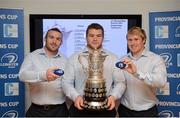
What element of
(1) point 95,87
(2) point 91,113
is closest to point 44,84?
(2) point 91,113

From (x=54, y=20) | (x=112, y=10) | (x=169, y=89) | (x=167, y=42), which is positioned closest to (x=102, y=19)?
(x=112, y=10)

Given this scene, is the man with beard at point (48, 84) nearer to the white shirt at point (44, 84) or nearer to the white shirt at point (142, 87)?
the white shirt at point (44, 84)

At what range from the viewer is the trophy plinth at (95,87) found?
2.38m

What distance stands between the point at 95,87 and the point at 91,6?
1.50 metres

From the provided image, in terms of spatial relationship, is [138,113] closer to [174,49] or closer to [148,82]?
[148,82]

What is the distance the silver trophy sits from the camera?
238 cm

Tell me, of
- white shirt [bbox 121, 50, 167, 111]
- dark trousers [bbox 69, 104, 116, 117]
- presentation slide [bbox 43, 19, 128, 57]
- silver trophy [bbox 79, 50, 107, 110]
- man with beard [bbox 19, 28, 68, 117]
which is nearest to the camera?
silver trophy [bbox 79, 50, 107, 110]

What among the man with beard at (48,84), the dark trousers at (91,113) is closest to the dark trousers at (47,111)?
the man with beard at (48,84)

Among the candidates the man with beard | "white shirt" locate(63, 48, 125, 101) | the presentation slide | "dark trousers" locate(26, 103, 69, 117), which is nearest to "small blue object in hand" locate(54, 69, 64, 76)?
"white shirt" locate(63, 48, 125, 101)

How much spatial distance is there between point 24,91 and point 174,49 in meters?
1.67

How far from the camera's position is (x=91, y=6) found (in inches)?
144

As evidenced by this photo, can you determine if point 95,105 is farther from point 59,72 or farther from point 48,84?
point 48,84

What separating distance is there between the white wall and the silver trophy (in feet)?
4.37

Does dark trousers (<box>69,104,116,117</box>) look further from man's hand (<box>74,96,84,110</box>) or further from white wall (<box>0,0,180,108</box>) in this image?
white wall (<box>0,0,180,108</box>)
